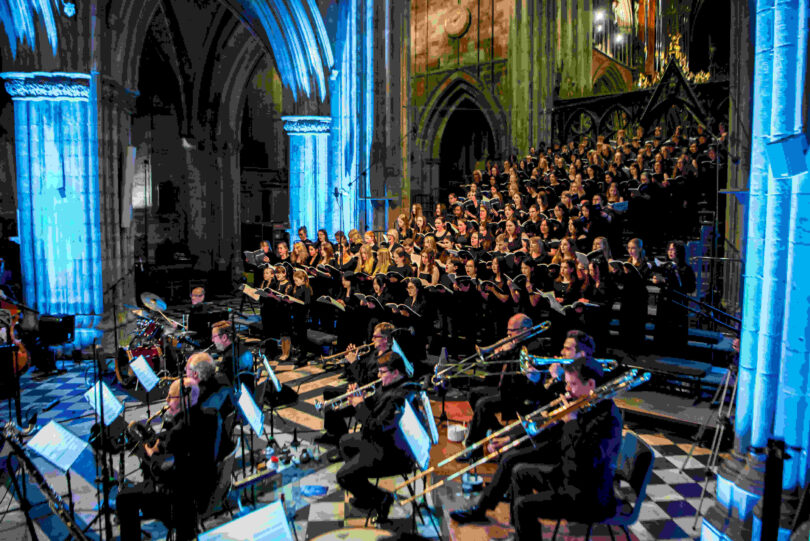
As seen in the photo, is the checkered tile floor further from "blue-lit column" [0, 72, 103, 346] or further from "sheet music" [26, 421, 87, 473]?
"blue-lit column" [0, 72, 103, 346]

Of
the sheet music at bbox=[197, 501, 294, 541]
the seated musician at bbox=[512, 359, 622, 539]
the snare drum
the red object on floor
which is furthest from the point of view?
the snare drum

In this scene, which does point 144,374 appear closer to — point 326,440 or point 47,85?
point 326,440

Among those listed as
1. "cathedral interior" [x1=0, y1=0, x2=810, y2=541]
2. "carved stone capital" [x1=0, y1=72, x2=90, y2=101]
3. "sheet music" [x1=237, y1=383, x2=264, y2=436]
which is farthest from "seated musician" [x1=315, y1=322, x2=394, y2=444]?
"carved stone capital" [x1=0, y1=72, x2=90, y2=101]

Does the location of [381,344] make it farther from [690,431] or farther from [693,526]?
[690,431]

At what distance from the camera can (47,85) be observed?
10375mm

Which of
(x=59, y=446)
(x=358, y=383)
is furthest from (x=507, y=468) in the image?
(x=59, y=446)

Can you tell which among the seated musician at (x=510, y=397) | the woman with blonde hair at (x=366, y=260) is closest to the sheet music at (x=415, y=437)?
the seated musician at (x=510, y=397)

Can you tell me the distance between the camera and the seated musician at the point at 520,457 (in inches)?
195

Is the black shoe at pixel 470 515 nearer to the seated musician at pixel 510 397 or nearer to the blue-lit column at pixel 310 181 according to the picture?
the seated musician at pixel 510 397

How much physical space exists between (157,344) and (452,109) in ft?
63.8

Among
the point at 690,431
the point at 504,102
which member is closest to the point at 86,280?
the point at 690,431

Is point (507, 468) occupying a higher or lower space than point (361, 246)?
lower

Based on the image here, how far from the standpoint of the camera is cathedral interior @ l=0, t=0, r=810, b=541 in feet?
13.8

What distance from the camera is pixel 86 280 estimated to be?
35.1 feet
